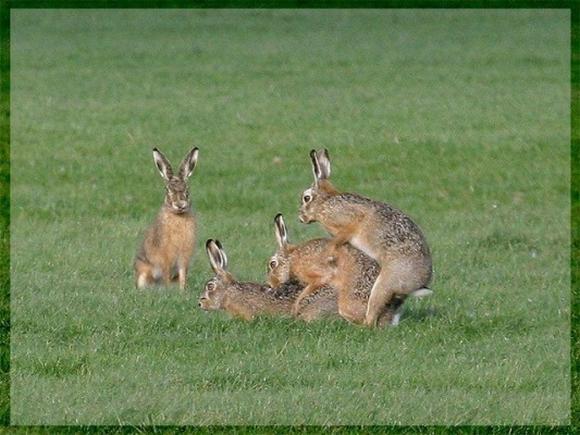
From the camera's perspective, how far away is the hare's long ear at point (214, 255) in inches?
419

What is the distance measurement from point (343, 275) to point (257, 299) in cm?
61

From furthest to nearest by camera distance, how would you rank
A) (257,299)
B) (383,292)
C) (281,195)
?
(281,195), (257,299), (383,292)

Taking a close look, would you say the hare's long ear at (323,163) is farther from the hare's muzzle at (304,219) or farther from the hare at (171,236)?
the hare at (171,236)

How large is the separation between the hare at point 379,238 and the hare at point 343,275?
56 millimetres

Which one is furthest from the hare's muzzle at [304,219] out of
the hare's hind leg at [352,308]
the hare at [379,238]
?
the hare's hind leg at [352,308]

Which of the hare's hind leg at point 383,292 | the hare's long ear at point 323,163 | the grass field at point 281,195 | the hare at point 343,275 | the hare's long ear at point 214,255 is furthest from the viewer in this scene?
the hare's long ear at point 214,255

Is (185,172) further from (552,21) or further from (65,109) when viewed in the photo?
(552,21)

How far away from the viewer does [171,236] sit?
11633mm

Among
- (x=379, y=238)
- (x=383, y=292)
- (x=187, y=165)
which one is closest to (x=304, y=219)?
(x=379, y=238)

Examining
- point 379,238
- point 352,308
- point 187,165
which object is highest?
point 187,165

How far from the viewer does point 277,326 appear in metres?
9.88

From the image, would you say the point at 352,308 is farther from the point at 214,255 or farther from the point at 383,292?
the point at 214,255

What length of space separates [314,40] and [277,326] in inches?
814

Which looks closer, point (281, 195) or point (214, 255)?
point (214, 255)
